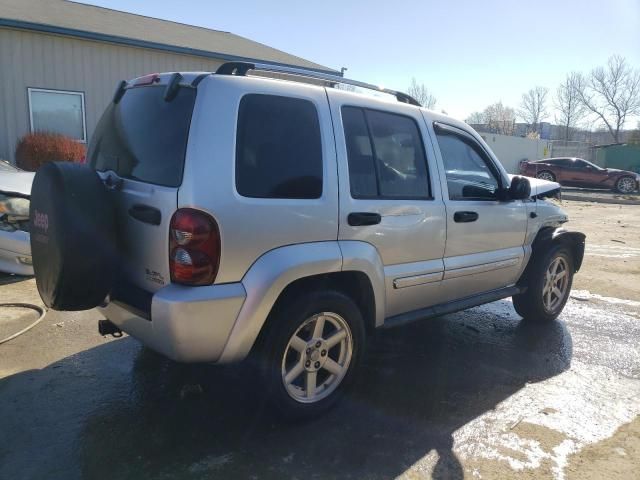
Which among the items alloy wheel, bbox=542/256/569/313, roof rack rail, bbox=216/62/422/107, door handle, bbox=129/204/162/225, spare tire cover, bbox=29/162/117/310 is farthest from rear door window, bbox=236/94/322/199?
alloy wheel, bbox=542/256/569/313

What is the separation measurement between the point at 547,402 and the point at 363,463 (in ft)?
5.10

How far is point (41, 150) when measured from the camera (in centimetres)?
1081

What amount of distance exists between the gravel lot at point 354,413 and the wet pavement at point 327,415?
0.01m

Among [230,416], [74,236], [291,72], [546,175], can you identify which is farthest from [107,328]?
[546,175]

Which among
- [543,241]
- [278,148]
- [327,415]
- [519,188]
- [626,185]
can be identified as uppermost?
[278,148]

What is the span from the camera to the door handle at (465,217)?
3.88m

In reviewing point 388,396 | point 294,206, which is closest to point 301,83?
point 294,206

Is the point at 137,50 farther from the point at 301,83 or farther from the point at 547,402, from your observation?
the point at 547,402

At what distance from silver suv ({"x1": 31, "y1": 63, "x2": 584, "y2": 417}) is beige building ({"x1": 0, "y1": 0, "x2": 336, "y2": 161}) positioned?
920 centimetres

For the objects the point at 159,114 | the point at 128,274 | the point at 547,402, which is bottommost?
the point at 547,402

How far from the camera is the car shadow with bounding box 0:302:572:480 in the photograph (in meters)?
2.73

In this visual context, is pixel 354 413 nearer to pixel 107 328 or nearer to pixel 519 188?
pixel 107 328

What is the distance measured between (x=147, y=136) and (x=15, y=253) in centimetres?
360

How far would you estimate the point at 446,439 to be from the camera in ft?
10.0
